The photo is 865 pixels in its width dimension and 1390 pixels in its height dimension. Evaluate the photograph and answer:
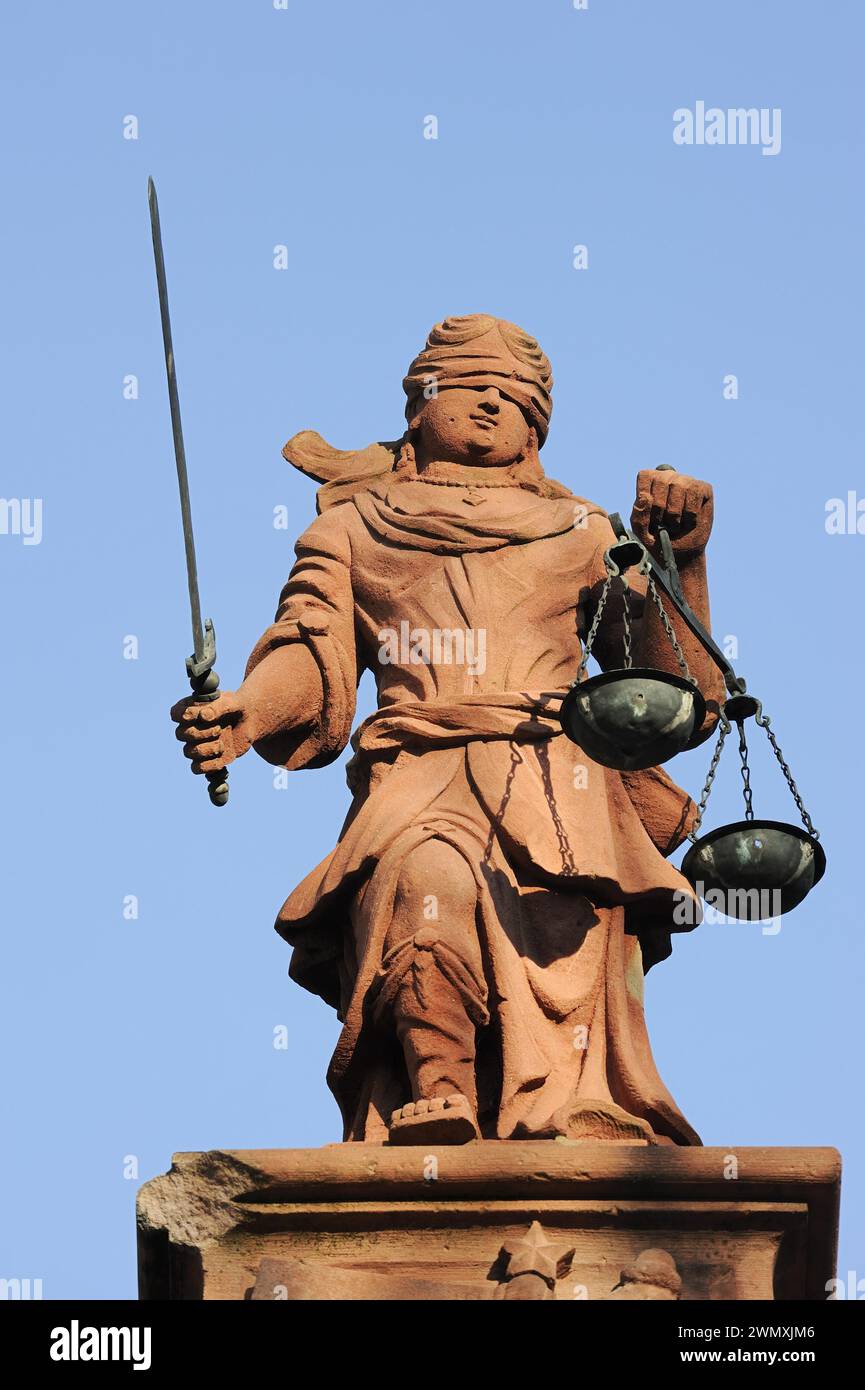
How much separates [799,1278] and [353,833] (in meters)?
2.43

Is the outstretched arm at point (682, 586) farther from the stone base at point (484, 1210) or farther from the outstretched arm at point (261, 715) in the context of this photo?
the stone base at point (484, 1210)

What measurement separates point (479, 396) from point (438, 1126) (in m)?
3.64

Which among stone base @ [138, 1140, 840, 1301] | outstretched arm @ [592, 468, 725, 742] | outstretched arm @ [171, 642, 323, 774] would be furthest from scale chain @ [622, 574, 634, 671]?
stone base @ [138, 1140, 840, 1301]

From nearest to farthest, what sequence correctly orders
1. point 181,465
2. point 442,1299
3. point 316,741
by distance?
point 442,1299 < point 181,465 < point 316,741

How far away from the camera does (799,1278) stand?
1221cm

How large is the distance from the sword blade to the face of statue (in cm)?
170

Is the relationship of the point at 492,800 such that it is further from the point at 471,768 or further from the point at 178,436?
the point at 178,436

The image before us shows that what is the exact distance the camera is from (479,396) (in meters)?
14.7

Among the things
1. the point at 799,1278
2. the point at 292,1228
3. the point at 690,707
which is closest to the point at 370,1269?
the point at 292,1228

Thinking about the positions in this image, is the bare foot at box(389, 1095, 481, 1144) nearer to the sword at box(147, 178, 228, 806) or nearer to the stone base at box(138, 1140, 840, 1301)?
the stone base at box(138, 1140, 840, 1301)

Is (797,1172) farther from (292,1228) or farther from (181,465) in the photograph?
(181,465)

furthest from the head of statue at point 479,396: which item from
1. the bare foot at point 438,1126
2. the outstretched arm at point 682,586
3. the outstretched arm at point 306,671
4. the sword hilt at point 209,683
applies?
the bare foot at point 438,1126

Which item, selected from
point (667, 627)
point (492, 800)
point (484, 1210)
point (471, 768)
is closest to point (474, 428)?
point (667, 627)

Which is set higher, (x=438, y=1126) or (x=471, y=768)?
(x=471, y=768)
